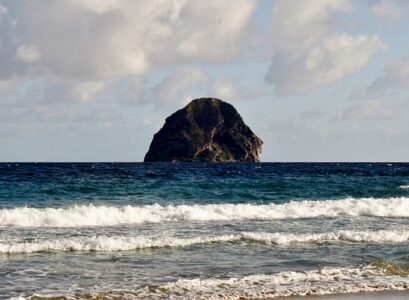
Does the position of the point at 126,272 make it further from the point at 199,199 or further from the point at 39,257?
the point at 199,199

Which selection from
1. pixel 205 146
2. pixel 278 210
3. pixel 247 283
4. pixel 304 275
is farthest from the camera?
pixel 205 146

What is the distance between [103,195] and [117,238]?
66.4 feet

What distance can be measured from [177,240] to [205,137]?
5900 inches

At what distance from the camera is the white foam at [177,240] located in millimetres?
18312

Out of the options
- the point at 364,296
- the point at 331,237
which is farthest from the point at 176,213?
the point at 364,296

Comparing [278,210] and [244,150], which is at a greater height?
[244,150]

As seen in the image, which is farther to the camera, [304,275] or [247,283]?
[304,275]

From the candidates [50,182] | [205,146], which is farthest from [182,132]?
[50,182]

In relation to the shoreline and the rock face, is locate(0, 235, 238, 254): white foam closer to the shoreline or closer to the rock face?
the shoreline

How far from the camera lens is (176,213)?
28125 millimetres

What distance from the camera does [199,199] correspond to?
38.6m

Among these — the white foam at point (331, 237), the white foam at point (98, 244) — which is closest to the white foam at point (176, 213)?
the white foam at point (98, 244)

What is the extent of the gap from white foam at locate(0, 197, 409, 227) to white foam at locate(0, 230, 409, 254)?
560 centimetres

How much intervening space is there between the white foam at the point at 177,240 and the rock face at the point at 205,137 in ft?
471
